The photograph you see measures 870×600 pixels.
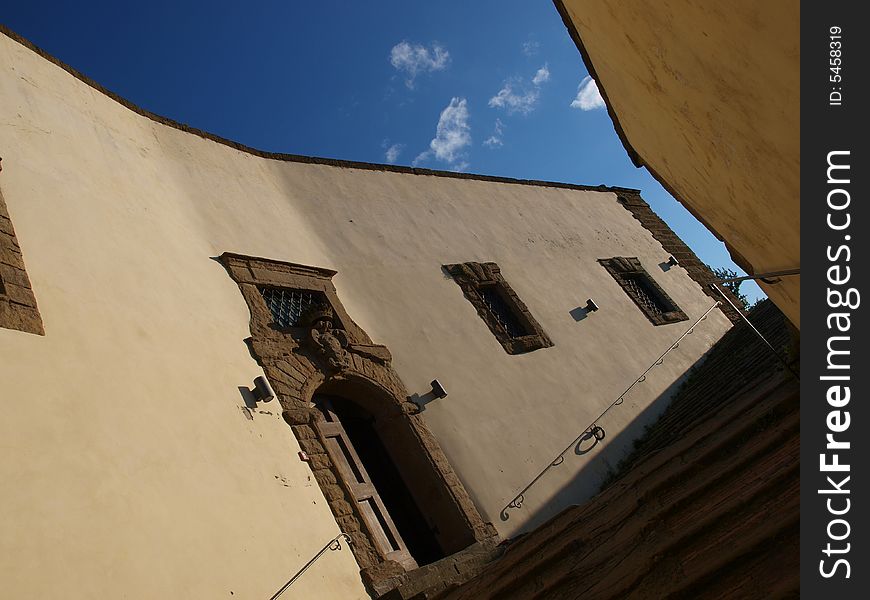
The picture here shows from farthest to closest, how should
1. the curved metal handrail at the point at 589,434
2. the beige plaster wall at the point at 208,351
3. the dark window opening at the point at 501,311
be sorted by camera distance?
the dark window opening at the point at 501,311
the curved metal handrail at the point at 589,434
the beige plaster wall at the point at 208,351

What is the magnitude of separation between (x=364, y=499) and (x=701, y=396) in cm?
422

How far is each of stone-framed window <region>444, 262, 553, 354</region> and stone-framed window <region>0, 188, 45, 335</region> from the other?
217 inches

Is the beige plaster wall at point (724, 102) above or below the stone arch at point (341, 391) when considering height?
below

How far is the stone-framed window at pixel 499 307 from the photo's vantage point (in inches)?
332

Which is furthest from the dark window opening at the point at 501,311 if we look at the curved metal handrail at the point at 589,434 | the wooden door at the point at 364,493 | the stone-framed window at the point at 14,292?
the stone-framed window at the point at 14,292

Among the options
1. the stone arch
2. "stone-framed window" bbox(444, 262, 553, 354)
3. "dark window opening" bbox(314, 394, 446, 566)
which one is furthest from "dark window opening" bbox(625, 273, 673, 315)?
"dark window opening" bbox(314, 394, 446, 566)

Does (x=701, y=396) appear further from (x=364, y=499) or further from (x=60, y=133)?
(x=60, y=133)

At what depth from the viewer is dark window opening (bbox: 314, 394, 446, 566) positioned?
612 cm

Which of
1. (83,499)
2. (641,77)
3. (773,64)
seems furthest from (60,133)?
(773,64)

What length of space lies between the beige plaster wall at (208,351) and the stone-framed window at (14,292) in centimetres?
9

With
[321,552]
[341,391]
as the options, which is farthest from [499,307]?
[321,552]

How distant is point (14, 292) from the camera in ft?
12.9

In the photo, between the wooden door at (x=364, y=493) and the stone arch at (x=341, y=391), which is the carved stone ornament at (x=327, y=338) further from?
the wooden door at (x=364, y=493)

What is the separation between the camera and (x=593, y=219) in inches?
496
